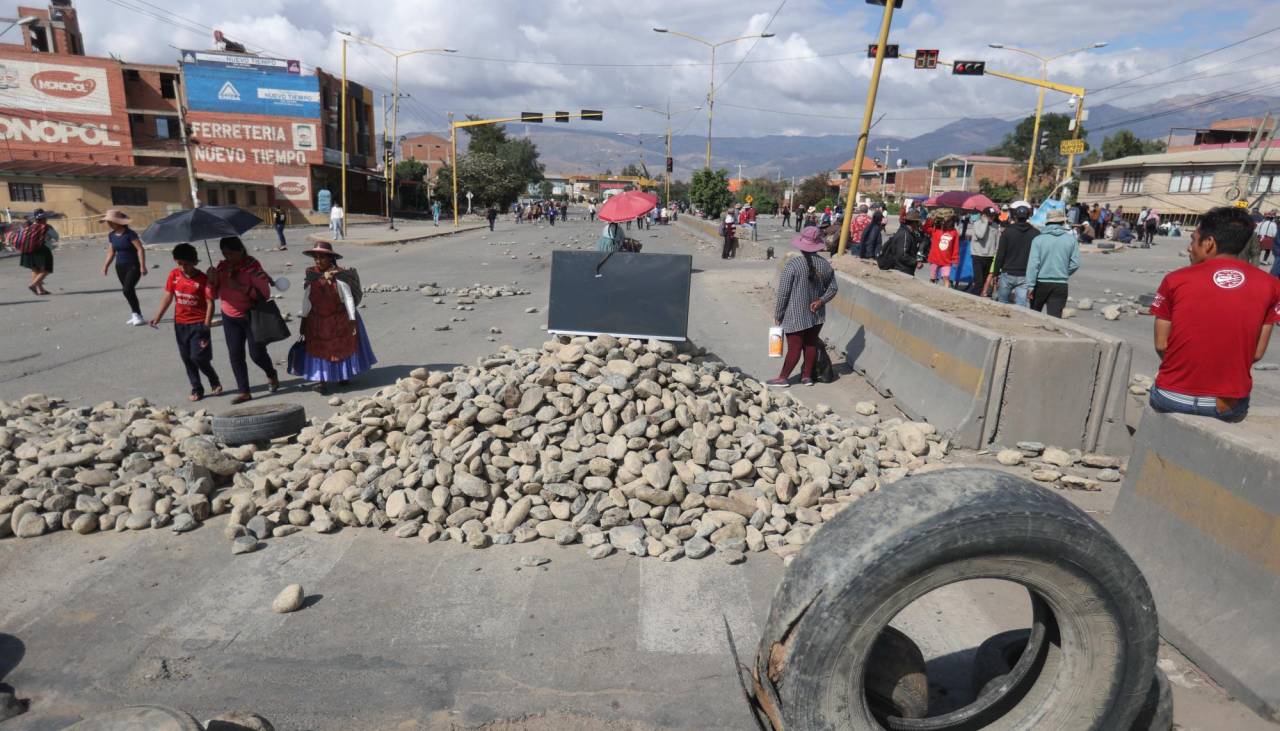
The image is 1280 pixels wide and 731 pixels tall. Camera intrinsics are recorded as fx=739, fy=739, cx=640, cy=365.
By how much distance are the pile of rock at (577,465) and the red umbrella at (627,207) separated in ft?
17.5

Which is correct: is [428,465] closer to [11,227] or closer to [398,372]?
[398,372]

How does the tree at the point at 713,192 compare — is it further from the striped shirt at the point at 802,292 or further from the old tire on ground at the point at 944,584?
the old tire on ground at the point at 944,584

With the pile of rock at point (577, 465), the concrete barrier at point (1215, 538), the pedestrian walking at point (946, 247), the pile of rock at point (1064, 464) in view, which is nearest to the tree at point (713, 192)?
the pedestrian walking at point (946, 247)

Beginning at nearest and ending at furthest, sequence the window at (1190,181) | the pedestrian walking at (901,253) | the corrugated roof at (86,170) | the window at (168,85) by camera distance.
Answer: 1. the pedestrian walking at (901,253)
2. the corrugated roof at (86,170)
3. the window at (1190,181)
4. the window at (168,85)

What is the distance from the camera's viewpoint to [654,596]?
394 cm

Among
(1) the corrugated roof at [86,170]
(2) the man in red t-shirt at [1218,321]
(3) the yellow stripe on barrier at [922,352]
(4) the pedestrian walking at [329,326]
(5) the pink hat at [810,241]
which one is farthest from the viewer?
(1) the corrugated roof at [86,170]

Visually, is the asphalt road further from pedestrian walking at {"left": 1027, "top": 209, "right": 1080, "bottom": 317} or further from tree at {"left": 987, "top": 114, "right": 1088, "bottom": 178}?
tree at {"left": 987, "top": 114, "right": 1088, "bottom": 178}

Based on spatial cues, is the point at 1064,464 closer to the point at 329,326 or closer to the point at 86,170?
the point at 329,326

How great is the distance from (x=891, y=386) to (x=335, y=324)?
5.75m

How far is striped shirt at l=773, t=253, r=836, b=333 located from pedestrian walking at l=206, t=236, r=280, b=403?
5230mm

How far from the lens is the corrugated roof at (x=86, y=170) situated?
128 ft

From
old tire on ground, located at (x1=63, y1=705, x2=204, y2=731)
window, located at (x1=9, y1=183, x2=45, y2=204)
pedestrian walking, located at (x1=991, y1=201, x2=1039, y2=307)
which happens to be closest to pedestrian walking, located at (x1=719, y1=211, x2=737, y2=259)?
pedestrian walking, located at (x1=991, y1=201, x2=1039, y2=307)

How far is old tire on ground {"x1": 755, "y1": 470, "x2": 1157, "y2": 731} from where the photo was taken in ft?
7.25

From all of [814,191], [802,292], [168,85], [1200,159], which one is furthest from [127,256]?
[814,191]
